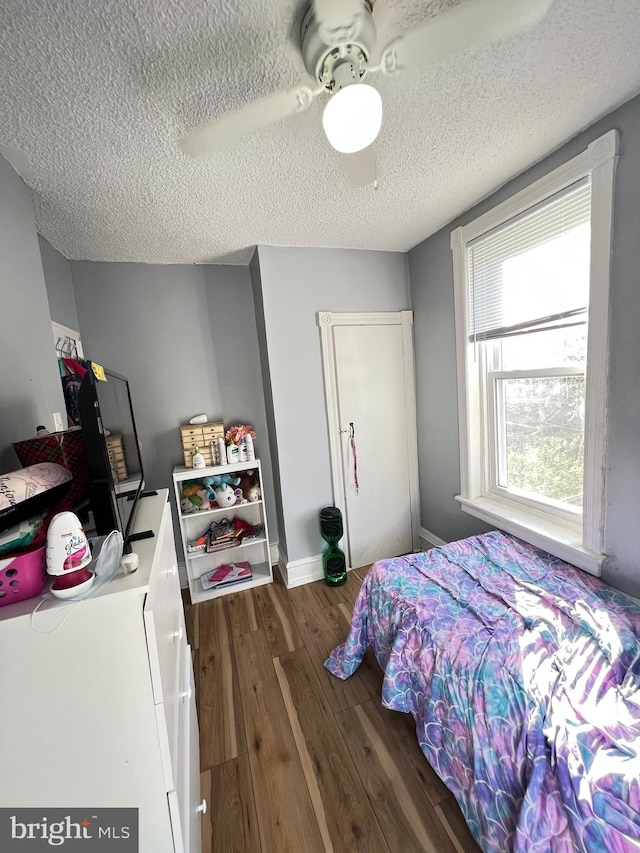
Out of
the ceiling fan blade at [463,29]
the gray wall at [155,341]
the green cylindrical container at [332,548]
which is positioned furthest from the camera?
the green cylindrical container at [332,548]

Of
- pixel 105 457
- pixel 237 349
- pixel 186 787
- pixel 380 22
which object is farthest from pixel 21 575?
pixel 237 349

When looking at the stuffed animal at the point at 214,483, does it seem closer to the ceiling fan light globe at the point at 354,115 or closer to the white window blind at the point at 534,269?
the white window blind at the point at 534,269

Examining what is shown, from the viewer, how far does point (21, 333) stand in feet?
3.97

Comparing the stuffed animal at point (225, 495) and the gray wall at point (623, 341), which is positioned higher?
the gray wall at point (623, 341)

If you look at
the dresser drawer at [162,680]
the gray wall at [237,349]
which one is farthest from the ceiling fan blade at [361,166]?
the gray wall at [237,349]

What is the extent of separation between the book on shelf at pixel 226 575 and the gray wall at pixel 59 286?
6.48 feet

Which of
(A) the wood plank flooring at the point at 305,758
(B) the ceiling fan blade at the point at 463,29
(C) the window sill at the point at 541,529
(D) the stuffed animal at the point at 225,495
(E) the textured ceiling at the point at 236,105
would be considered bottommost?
(A) the wood plank flooring at the point at 305,758

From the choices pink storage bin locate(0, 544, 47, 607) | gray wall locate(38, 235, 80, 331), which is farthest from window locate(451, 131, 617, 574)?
gray wall locate(38, 235, 80, 331)

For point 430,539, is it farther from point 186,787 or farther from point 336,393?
point 186,787

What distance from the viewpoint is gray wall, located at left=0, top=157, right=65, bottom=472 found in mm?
1099

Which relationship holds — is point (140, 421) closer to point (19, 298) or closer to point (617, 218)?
point (19, 298)

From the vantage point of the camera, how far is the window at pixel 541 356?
4.67 ft

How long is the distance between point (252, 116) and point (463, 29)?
563 millimetres

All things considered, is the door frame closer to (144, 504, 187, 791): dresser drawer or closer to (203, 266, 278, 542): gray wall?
(203, 266, 278, 542): gray wall
